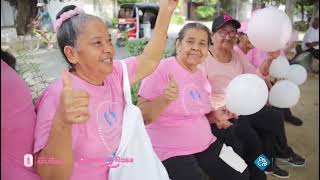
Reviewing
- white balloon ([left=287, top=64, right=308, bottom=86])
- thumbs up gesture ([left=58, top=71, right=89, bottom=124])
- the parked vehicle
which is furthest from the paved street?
the parked vehicle

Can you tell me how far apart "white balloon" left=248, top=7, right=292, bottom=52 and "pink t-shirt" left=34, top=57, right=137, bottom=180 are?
1.30 meters

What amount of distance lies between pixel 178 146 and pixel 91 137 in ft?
2.55

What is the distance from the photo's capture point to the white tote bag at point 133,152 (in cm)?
149

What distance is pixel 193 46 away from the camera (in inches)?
84.4

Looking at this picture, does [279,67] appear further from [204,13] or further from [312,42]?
[204,13]

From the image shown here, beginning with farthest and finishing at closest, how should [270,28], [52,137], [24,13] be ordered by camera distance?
1. [270,28]
2. [24,13]
3. [52,137]

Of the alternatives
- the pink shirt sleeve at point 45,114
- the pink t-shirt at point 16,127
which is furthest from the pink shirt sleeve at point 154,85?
the pink t-shirt at point 16,127

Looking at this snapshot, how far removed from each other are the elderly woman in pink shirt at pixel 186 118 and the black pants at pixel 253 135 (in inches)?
12.7

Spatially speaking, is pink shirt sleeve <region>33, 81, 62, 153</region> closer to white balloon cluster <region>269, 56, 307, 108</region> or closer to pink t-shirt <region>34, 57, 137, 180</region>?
pink t-shirt <region>34, 57, 137, 180</region>

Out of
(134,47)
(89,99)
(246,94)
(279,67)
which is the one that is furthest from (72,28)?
(134,47)

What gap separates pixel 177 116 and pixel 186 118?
0.06 metres

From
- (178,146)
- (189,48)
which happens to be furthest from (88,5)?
(178,146)

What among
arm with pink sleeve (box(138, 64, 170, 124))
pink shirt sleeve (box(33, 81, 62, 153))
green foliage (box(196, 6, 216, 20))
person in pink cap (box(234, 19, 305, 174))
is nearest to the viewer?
pink shirt sleeve (box(33, 81, 62, 153))

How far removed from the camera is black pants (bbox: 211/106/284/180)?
2541 mm
